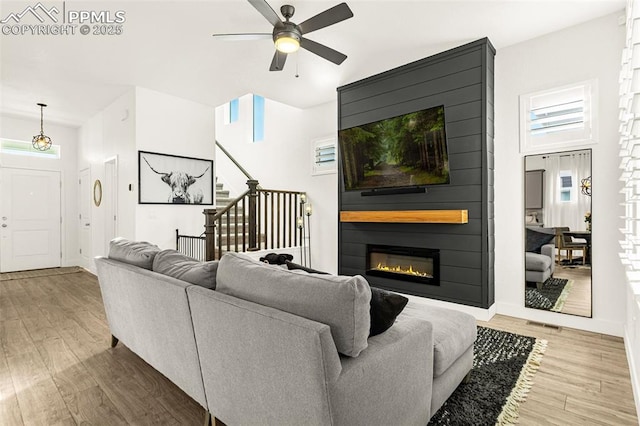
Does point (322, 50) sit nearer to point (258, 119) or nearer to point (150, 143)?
point (150, 143)

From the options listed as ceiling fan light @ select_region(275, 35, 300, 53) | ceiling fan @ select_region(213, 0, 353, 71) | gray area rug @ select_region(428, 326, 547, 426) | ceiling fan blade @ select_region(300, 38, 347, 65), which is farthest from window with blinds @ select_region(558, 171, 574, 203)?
ceiling fan light @ select_region(275, 35, 300, 53)

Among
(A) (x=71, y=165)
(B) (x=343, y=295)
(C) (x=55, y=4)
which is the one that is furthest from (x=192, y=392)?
(A) (x=71, y=165)

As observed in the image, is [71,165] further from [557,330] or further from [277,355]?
[557,330]

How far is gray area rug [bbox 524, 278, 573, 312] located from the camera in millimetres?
3256

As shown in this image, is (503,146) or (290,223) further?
(290,223)

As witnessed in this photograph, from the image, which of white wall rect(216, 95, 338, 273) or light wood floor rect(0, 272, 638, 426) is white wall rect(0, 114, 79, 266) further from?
light wood floor rect(0, 272, 638, 426)

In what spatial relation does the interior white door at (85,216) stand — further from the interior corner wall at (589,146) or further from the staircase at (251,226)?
the interior corner wall at (589,146)

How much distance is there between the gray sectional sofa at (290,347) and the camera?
3.72 feet

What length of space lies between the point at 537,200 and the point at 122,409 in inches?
155

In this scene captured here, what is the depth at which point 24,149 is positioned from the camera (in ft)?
21.2

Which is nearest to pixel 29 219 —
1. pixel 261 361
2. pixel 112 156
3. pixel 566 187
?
pixel 112 156

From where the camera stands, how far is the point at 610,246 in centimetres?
300

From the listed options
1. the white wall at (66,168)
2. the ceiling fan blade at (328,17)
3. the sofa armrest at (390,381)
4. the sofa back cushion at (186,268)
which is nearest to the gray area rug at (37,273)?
the white wall at (66,168)

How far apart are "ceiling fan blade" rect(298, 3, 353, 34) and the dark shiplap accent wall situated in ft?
5.59
